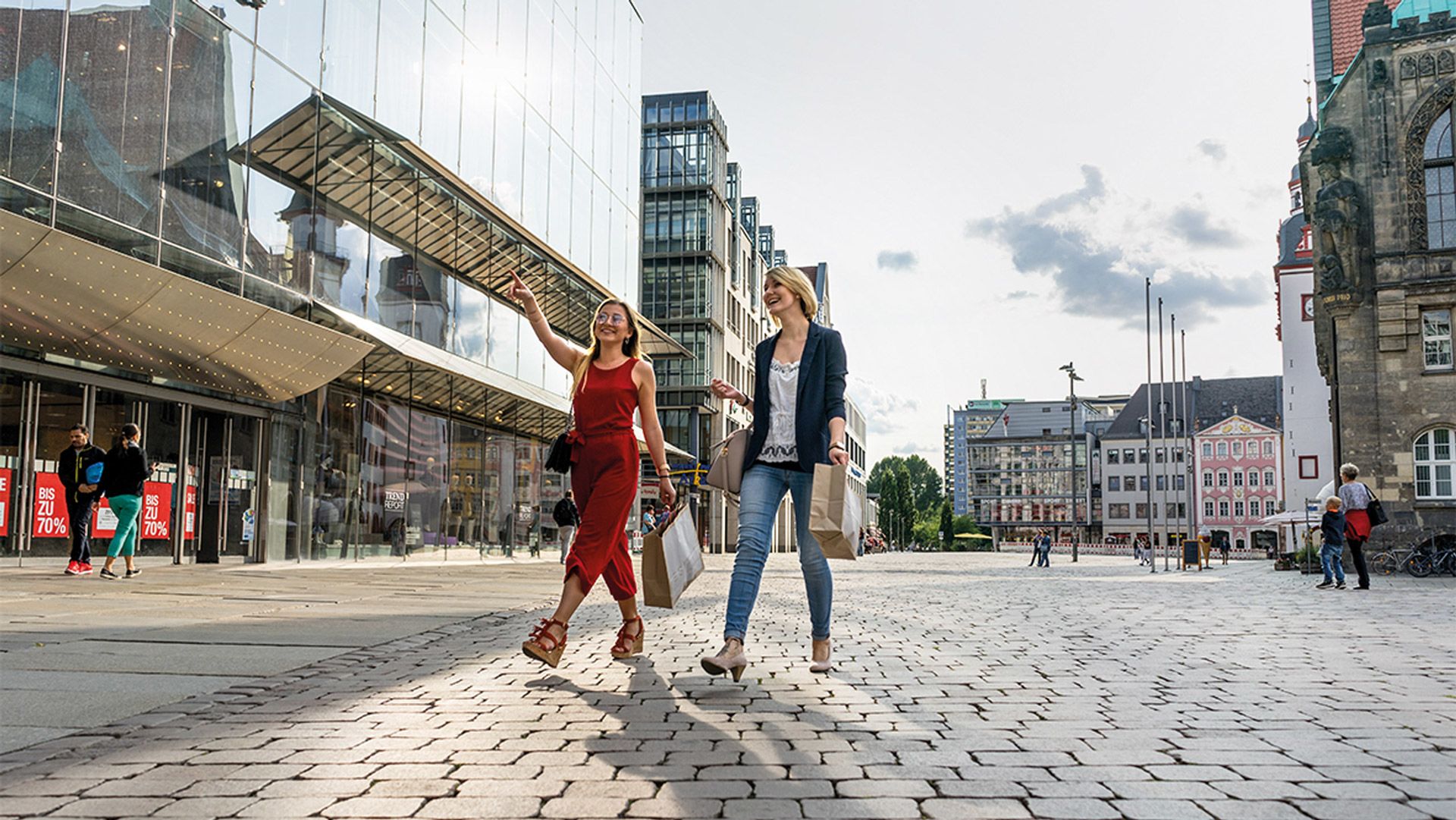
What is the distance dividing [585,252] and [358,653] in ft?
84.0

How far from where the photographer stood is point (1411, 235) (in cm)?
Result: 2586

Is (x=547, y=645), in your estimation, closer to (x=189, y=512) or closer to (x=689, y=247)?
(x=189, y=512)

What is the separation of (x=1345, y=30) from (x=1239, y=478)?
8531 centimetres

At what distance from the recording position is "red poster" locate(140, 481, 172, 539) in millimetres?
17188

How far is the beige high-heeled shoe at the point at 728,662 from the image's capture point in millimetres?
5246

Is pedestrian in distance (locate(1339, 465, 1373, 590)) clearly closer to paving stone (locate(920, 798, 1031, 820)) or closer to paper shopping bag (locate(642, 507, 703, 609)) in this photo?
paper shopping bag (locate(642, 507, 703, 609))

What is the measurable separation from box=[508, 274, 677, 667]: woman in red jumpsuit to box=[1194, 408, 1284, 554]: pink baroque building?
11461 centimetres

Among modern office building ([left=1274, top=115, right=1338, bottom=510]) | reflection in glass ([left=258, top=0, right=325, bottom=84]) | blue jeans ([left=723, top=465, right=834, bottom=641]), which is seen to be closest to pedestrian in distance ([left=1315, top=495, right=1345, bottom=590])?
blue jeans ([left=723, top=465, right=834, bottom=641])

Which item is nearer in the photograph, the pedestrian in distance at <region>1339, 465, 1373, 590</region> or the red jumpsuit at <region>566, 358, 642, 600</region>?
the red jumpsuit at <region>566, 358, 642, 600</region>

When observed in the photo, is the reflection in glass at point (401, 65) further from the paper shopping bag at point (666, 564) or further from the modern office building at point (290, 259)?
the paper shopping bag at point (666, 564)

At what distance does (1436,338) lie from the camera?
25.8 meters

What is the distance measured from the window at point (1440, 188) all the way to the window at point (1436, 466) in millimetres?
4215

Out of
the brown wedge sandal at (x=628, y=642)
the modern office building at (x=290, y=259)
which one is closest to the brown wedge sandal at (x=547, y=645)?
the brown wedge sandal at (x=628, y=642)

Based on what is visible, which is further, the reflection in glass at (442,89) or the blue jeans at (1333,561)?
the reflection in glass at (442,89)
